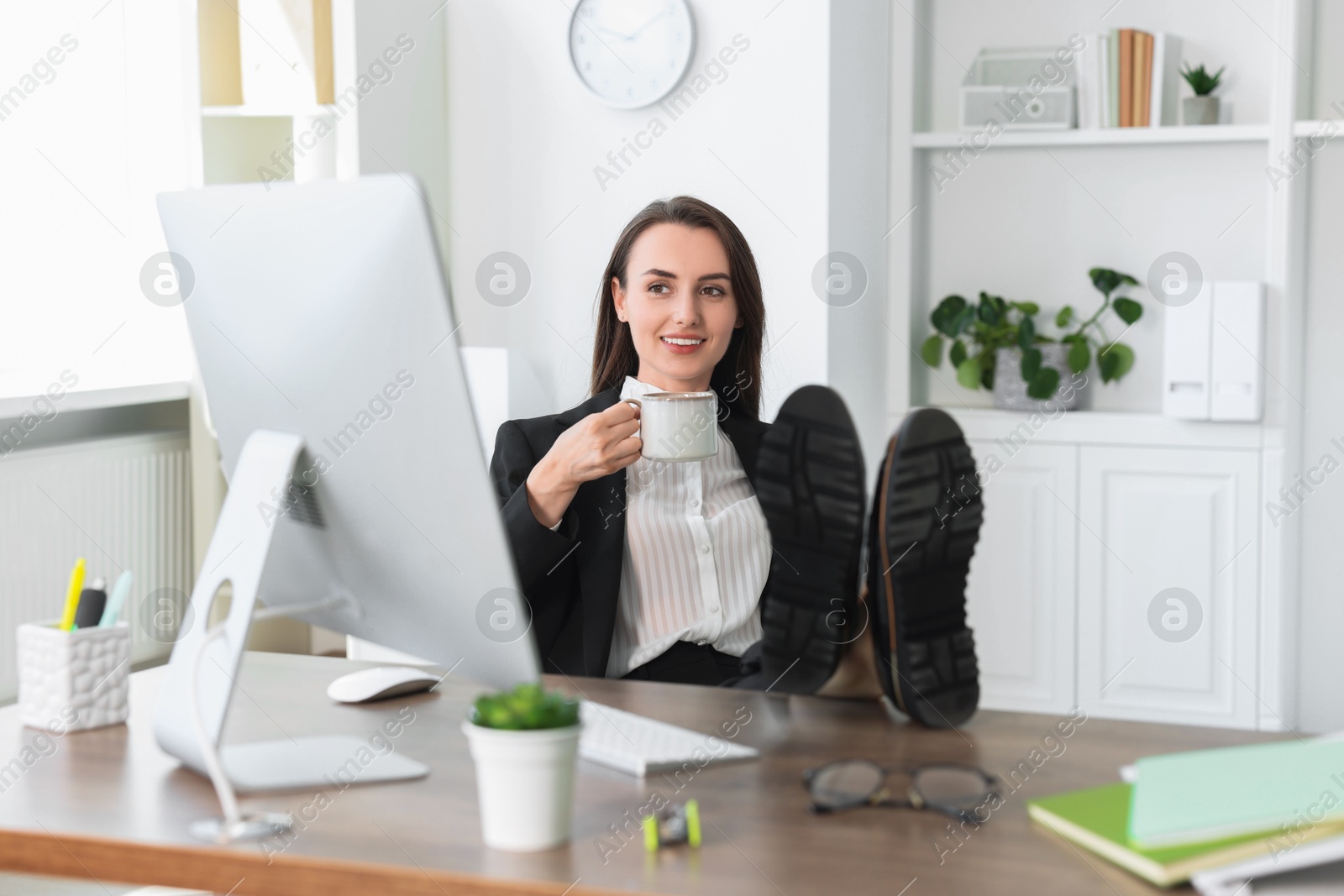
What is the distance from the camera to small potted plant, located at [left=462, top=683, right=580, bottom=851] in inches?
33.0

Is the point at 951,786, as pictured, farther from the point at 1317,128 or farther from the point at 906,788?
the point at 1317,128

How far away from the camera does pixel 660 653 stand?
5.30 ft

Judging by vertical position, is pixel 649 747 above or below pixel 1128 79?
below

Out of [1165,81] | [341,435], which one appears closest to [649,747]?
[341,435]

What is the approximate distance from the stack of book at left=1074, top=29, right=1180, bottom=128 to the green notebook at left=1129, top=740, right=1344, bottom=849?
2.60 m

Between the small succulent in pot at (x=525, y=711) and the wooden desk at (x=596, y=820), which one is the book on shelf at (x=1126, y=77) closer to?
the wooden desk at (x=596, y=820)

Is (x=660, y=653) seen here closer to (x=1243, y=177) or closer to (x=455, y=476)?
(x=455, y=476)

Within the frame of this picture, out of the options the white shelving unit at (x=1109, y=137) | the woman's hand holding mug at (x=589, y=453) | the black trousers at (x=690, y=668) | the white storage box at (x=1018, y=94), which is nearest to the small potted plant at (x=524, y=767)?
the woman's hand holding mug at (x=589, y=453)

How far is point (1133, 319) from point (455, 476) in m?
2.68

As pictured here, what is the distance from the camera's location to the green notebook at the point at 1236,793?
0.80 meters

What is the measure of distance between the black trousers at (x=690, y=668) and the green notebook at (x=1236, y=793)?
776 millimetres

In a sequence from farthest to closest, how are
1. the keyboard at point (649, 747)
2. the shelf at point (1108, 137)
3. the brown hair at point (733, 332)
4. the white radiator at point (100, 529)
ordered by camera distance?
the shelf at point (1108, 137) → the white radiator at point (100, 529) → the brown hair at point (733, 332) → the keyboard at point (649, 747)

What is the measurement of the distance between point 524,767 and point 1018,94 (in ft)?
9.44

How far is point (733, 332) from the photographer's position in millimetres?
1900
